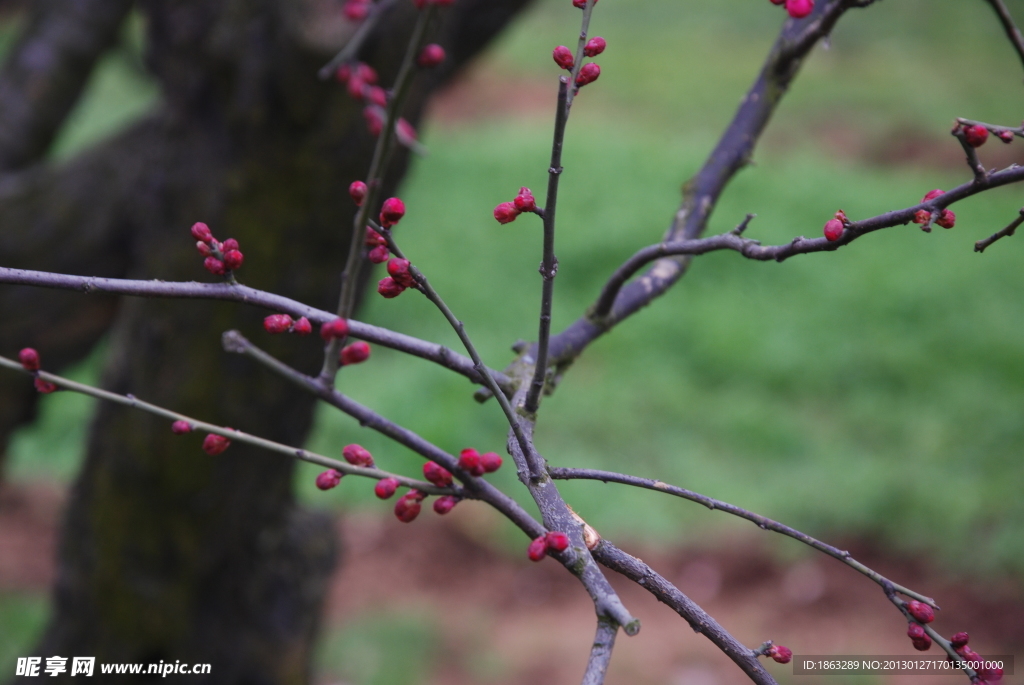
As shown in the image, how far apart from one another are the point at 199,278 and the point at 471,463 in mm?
1325

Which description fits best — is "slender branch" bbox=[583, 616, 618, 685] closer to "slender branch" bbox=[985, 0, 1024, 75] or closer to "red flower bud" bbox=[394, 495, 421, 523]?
"red flower bud" bbox=[394, 495, 421, 523]

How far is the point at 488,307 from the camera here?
4.93 meters

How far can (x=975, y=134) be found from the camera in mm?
715

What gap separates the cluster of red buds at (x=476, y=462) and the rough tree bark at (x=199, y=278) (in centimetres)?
116

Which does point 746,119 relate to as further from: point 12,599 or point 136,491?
point 12,599

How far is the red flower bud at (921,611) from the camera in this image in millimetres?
756

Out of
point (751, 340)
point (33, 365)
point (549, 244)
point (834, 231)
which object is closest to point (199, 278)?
point (33, 365)

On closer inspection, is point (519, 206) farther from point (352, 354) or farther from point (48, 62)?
point (48, 62)

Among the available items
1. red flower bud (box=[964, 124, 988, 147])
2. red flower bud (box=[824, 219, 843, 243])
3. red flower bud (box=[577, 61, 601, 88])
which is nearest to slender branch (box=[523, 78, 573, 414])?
red flower bud (box=[577, 61, 601, 88])

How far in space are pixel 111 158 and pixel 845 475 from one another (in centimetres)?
297

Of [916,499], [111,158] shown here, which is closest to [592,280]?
[916,499]

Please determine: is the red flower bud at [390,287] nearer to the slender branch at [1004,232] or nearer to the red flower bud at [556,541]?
the red flower bud at [556,541]

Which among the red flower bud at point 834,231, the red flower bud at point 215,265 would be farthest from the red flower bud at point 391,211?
the red flower bud at point 834,231

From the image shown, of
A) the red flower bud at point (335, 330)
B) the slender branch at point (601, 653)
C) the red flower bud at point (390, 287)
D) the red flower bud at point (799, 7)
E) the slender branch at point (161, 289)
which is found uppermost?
the red flower bud at point (799, 7)
